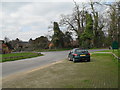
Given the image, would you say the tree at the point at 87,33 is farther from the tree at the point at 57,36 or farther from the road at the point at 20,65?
the road at the point at 20,65

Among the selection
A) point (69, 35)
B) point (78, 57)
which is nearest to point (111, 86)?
point (78, 57)

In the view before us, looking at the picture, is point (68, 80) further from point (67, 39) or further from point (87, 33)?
point (67, 39)

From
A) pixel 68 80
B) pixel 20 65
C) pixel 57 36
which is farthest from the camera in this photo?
pixel 57 36

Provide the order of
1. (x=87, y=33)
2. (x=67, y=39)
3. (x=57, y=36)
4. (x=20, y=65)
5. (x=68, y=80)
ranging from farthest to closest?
(x=67, y=39)
(x=57, y=36)
(x=87, y=33)
(x=20, y=65)
(x=68, y=80)

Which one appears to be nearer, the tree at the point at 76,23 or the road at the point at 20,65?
the road at the point at 20,65

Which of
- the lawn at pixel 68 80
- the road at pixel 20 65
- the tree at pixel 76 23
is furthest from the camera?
the tree at pixel 76 23

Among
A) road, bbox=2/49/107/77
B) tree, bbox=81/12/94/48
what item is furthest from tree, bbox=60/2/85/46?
road, bbox=2/49/107/77

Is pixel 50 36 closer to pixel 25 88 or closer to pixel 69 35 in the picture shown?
pixel 69 35

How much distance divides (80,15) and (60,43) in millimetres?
15349

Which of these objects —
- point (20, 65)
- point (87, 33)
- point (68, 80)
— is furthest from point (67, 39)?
point (68, 80)

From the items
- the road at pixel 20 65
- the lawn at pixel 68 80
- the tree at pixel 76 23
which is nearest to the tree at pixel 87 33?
the tree at pixel 76 23

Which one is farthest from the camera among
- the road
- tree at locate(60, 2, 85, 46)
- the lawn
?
tree at locate(60, 2, 85, 46)

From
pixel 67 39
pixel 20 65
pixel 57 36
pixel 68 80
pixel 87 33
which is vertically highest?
pixel 87 33

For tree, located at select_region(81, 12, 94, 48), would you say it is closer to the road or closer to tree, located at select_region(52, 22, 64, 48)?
tree, located at select_region(52, 22, 64, 48)
